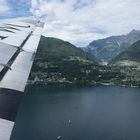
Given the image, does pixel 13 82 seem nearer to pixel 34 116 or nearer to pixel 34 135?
pixel 34 135

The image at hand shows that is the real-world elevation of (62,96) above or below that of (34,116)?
above

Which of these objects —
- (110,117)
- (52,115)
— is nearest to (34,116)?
(52,115)

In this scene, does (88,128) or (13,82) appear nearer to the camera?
(13,82)

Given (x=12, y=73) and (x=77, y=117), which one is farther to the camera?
(x=77, y=117)

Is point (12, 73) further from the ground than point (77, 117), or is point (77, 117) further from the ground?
point (77, 117)

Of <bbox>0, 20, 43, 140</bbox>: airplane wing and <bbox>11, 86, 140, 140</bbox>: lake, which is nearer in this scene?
<bbox>0, 20, 43, 140</bbox>: airplane wing

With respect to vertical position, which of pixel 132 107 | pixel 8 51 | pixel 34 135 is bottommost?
pixel 34 135

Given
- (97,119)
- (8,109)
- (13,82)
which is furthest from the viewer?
(97,119)
